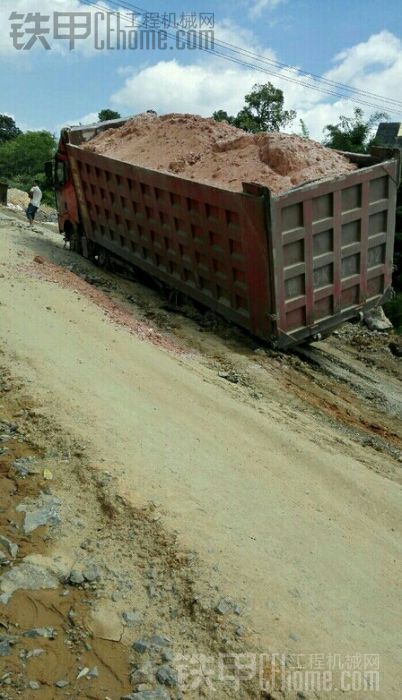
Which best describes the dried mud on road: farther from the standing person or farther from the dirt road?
the standing person

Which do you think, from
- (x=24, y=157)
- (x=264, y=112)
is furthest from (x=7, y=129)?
(x=264, y=112)

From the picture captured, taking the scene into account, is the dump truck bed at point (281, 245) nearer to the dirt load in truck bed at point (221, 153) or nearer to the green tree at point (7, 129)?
the dirt load in truck bed at point (221, 153)

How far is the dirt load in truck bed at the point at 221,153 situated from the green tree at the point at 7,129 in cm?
4889

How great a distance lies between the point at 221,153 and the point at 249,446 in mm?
5177

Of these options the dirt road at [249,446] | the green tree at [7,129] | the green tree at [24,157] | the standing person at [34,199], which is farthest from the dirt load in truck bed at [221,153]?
the green tree at [7,129]

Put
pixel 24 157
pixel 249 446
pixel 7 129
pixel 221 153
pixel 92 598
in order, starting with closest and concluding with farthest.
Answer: pixel 92 598
pixel 249 446
pixel 221 153
pixel 24 157
pixel 7 129

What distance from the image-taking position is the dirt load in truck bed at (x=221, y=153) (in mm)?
8891

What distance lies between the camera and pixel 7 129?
192 feet

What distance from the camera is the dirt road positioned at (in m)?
4.35

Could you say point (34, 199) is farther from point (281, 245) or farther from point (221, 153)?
point (281, 245)

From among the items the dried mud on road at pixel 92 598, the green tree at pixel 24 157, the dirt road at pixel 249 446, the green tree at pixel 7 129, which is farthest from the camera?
the green tree at pixel 7 129

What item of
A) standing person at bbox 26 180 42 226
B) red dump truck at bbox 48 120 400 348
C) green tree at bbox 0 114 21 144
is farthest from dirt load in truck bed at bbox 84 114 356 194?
green tree at bbox 0 114 21 144

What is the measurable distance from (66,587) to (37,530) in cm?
53

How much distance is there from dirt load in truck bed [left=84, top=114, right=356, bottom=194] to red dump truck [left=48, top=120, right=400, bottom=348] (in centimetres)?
33
